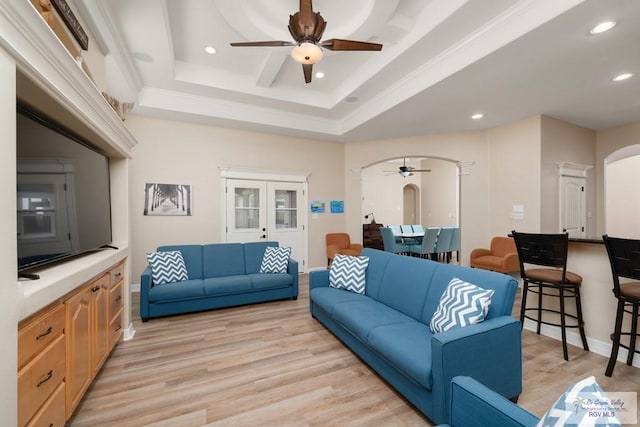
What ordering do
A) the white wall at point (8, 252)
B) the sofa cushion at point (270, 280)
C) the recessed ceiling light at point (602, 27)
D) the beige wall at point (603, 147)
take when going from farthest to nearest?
1. the beige wall at point (603, 147)
2. the sofa cushion at point (270, 280)
3. the recessed ceiling light at point (602, 27)
4. the white wall at point (8, 252)

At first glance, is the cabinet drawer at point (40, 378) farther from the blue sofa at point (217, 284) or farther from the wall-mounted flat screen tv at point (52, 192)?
the blue sofa at point (217, 284)

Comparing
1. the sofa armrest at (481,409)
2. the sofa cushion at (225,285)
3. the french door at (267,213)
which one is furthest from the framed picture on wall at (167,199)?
the sofa armrest at (481,409)

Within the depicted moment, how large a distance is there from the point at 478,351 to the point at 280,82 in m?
4.57

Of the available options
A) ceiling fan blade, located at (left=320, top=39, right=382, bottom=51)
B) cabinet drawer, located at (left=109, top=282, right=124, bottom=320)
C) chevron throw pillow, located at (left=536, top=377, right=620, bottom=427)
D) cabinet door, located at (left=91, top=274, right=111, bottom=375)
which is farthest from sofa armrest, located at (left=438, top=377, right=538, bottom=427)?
ceiling fan blade, located at (left=320, top=39, right=382, bottom=51)

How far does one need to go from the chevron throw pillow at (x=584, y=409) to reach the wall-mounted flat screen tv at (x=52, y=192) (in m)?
2.30

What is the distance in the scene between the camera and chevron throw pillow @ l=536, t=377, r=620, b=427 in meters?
0.60

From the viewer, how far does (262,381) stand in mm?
2186

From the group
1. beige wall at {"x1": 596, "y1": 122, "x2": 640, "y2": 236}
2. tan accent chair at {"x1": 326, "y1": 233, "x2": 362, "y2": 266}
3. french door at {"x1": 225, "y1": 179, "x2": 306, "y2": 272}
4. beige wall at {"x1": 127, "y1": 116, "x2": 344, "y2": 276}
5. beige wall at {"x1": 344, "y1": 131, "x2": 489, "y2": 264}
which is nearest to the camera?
beige wall at {"x1": 127, "y1": 116, "x2": 344, "y2": 276}

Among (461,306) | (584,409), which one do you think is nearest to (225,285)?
(461,306)

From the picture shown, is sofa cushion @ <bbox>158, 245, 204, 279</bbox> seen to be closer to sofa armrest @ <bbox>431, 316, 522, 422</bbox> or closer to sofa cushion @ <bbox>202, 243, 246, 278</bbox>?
sofa cushion @ <bbox>202, 243, 246, 278</bbox>

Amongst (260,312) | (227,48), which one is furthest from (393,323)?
(227,48)

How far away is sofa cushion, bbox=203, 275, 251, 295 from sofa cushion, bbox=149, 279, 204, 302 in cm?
10

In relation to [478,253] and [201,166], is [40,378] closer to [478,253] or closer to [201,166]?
[201,166]

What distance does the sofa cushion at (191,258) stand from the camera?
3.93 meters
